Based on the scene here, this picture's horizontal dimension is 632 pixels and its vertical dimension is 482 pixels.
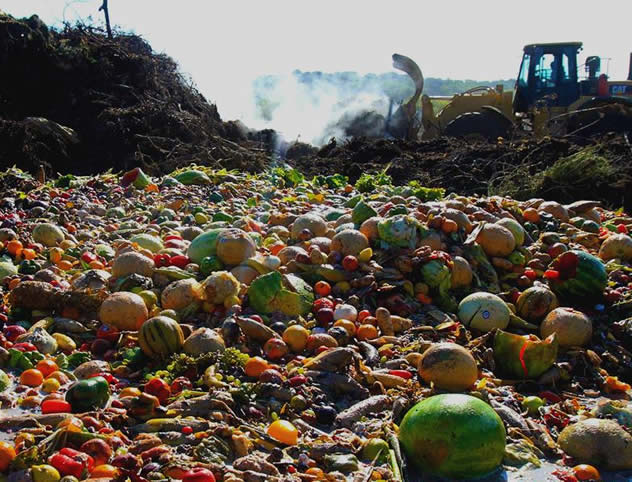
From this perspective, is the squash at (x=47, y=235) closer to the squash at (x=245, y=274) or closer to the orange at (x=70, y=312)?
the orange at (x=70, y=312)

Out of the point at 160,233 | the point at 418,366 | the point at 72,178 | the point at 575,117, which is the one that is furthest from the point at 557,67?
the point at 418,366

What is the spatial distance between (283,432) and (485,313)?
2367 mm

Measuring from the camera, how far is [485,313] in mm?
5266

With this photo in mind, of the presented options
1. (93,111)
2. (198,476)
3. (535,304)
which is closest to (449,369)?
(535,304)

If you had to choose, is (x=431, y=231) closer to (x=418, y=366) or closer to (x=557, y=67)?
(x=418, y=366)

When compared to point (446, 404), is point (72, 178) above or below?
above

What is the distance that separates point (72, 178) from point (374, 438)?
8.67 m

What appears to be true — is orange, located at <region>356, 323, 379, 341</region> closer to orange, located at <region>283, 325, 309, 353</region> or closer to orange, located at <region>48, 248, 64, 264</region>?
orange, located at <region>283, 325, 309, 353</region>

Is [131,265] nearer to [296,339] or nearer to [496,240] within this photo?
[296,339]

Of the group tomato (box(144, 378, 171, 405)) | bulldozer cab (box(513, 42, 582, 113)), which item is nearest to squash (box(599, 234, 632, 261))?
tomato (box(144, 378, 171, 405))

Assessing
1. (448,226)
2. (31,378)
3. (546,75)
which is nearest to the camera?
(31,378)

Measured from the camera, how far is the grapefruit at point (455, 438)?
343cm

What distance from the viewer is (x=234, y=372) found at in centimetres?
420

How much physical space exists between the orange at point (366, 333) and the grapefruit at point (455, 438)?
142 centimetres
